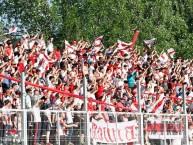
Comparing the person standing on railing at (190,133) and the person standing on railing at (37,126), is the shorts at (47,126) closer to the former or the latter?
the person standing on railing at (37,126)

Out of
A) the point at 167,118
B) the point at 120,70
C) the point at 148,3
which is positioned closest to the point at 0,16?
the point at 148,3

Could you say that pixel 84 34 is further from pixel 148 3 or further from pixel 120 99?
pixel 120 99

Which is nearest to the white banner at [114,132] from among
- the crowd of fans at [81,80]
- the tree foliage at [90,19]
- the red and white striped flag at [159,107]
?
the crowd of fans at [81,80]

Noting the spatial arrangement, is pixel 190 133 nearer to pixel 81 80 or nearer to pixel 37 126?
pixel 37 126

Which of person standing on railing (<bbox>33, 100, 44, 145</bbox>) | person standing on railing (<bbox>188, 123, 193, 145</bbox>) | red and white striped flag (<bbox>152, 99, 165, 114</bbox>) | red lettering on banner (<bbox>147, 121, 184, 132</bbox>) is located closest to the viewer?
person standing on railing (<bbox>33, 100, 44, 145</bbox>)

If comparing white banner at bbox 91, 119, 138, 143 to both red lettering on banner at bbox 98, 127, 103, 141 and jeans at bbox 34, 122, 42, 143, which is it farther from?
jeans at bbox 34, 122, 42, 143

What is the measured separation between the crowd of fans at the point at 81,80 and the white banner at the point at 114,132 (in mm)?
194

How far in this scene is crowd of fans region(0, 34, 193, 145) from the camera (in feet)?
69.2

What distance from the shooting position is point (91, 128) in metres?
19.9

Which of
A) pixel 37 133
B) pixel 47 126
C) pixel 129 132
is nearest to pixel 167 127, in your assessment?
pixel 129 132

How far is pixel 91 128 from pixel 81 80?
9132 mm

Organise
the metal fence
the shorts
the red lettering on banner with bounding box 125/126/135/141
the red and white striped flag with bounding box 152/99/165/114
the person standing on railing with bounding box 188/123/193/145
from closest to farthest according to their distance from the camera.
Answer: the metal fence → the shorts → the red lettering on banner with bounding box 125/126/135/141 → the person standing on railing with bounding box 188/123/193/145 → the red and white striped flag with bounding box 152/99/165/114

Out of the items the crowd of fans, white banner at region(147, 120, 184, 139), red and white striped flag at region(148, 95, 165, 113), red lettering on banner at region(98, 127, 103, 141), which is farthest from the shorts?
red and white striped flag at region(148, 95, 165, 113)

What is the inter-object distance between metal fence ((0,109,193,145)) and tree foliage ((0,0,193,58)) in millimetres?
25347
